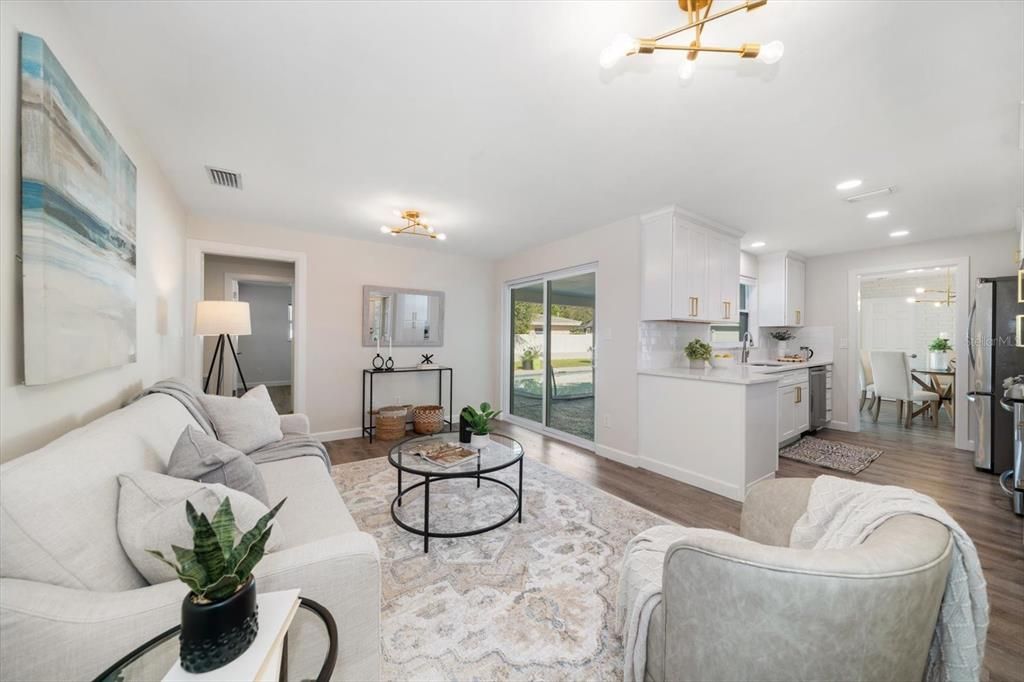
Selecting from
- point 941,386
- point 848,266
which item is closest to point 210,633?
point 848,266

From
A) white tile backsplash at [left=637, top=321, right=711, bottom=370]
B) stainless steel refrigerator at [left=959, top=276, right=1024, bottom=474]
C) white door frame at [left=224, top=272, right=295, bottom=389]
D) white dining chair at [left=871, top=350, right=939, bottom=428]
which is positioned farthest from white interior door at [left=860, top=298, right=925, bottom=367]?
white door frame at [left=224, top=272, right=295, bottom=389]

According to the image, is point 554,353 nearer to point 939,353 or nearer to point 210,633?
point 210,633

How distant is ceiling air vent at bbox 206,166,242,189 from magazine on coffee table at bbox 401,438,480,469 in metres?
2.33

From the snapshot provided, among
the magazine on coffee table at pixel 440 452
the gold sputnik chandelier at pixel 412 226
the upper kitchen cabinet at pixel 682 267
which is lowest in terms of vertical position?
the magazine on coffee table at pixel 440 452

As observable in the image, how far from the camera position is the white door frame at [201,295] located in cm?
353

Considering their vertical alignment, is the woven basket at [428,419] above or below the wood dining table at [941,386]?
below

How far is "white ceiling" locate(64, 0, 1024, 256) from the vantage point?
55.0 inches

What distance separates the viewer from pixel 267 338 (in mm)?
7590

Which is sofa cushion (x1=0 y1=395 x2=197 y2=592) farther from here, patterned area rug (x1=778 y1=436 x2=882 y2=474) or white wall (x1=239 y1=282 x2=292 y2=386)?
white wall (x1=239 y1=282 x2=292 y2=386)

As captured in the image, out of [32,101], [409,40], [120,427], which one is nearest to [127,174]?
[32,101]

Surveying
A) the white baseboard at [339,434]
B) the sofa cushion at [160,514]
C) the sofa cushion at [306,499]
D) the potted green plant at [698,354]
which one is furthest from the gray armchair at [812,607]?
the white baseboard at [339,434]

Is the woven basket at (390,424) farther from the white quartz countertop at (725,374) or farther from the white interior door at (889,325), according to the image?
the white interior door at (889,325)

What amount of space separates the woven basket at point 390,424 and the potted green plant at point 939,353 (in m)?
8.23

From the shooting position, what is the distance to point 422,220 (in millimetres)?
3754
